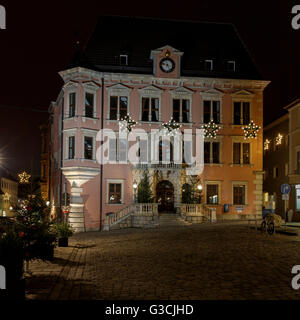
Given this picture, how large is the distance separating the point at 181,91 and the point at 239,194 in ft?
32.2

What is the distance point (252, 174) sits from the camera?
120 ft

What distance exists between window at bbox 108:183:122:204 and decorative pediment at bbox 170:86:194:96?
8.67 metres

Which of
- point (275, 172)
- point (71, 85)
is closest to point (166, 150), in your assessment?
point (71, 85)

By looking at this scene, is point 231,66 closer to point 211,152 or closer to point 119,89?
point 211,152

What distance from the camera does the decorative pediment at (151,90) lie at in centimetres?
3522

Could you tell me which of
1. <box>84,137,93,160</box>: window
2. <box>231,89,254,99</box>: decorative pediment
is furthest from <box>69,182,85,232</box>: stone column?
<box>231,89,254,99</box>: decorative pediment

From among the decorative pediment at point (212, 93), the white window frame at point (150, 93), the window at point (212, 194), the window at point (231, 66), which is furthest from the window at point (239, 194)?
the window at point (231, 66)

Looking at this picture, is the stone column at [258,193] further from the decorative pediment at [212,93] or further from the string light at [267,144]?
the string light at [267,144]

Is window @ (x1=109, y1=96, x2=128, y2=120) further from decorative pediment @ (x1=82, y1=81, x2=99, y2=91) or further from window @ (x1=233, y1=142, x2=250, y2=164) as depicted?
window @ (x1=233, y1=142, x2=250, y2=164)

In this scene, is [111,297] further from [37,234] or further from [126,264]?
[37,234]

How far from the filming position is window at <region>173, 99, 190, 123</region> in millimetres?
35844

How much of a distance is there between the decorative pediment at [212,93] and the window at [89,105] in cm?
900

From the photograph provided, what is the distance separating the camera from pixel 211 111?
36156 millimetres

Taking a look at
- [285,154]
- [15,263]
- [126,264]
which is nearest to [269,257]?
[126,264]
